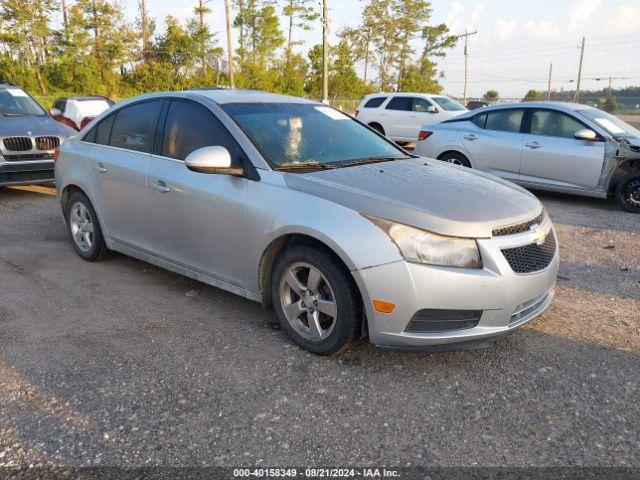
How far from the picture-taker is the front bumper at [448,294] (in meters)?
2.90

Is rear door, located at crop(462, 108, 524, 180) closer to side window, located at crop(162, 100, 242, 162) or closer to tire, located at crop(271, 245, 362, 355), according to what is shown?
side window, located at crop(162, 100, 242, 162)

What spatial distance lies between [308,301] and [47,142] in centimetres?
696

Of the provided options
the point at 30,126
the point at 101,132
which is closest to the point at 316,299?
the point at 101,132

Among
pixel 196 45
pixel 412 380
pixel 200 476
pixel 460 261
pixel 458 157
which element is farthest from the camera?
pixel 196 45

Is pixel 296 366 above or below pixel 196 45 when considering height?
below

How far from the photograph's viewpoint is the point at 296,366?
10.8ft

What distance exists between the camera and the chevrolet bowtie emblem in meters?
3.29

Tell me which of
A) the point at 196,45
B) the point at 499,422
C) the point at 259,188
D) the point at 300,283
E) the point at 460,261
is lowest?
the point at 499,422

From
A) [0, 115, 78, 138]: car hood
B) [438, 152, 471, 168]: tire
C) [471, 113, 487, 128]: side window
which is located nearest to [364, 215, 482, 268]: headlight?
[438, 152, 471, 168]: tire

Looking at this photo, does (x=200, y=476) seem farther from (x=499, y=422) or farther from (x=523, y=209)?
(x=523, y=209)

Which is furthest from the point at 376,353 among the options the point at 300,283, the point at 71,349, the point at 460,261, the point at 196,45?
the point at 196,45

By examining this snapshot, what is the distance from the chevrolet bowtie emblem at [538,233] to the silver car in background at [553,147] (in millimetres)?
5089

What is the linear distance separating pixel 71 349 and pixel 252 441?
5.21 ft

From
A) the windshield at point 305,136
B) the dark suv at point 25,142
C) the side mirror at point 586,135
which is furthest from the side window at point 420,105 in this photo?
the windshield at point 305,136
